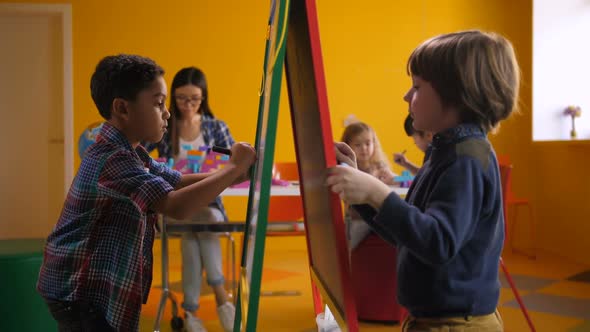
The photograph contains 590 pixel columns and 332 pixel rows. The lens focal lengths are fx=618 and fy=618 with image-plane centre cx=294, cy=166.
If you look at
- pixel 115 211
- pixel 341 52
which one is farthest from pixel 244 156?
pixel 341 52

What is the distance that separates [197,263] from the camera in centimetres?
304

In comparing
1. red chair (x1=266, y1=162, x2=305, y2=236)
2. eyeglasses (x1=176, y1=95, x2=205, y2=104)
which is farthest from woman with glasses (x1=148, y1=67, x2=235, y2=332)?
red chair (x1=266, y1=162, x2=305, y2=236)

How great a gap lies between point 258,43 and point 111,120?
411 centimetres

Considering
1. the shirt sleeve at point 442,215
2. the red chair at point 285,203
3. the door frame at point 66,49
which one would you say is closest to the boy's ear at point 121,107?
the shirt sleeve at point 442,215

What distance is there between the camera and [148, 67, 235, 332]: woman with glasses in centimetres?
299

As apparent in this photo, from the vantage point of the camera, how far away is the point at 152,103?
153 cm

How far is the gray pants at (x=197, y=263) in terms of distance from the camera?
300 cm

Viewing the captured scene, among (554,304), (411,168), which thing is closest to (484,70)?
(411,168)

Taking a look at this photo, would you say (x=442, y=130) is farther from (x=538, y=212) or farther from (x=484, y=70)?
(x=538, y=212)

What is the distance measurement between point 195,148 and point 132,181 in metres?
2.07

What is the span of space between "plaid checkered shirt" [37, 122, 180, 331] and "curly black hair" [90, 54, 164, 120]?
0.12 meters

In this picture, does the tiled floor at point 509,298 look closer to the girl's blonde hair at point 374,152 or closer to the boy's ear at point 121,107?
the girl's blonde hair at point 374,152

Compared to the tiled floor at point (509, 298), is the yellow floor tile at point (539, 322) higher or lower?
higher

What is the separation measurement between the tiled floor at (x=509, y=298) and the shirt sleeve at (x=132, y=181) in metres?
1.81
